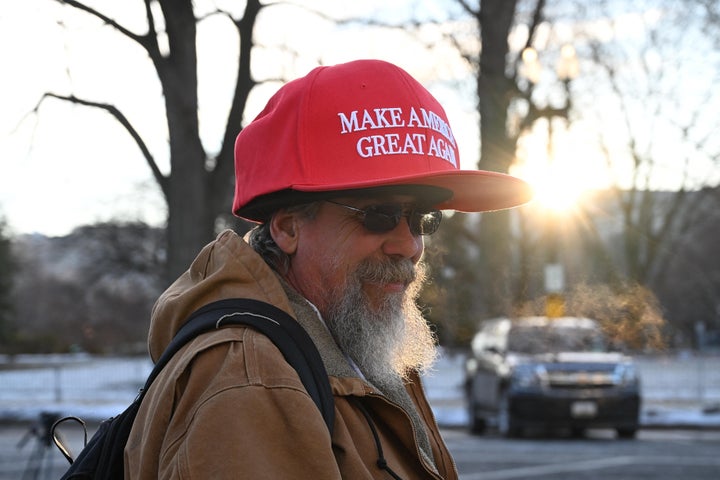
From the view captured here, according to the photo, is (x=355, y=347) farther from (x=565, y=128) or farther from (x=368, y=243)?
(x=565, y=128)

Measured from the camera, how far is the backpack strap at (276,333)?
5.27ft

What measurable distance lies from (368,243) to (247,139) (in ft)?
1.11

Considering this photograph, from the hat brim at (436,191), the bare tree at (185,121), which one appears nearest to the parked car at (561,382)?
the bare tree at (185,121)

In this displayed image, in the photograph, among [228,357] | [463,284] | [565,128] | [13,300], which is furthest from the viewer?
[13,300]

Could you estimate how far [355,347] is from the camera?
1.96m

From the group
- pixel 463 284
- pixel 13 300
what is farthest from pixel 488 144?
pixel 13 300

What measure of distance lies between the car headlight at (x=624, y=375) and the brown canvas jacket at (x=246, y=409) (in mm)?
10960

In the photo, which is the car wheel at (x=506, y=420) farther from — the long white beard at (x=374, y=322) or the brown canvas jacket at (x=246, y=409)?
the brown canvas jacket at (x=246, y=409)

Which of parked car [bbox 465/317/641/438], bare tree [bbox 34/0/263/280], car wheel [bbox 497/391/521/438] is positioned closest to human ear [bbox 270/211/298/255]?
bare tree [bbox 34/0/263/280]

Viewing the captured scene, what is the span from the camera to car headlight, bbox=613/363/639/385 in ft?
40.3

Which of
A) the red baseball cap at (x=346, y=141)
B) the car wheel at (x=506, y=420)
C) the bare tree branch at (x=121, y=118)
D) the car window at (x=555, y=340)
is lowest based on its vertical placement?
the car wheel at (x=506, y=420)

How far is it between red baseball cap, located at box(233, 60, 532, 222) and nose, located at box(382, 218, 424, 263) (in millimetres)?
82

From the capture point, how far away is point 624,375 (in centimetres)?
1233

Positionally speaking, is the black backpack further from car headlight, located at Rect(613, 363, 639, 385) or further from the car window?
the car window
